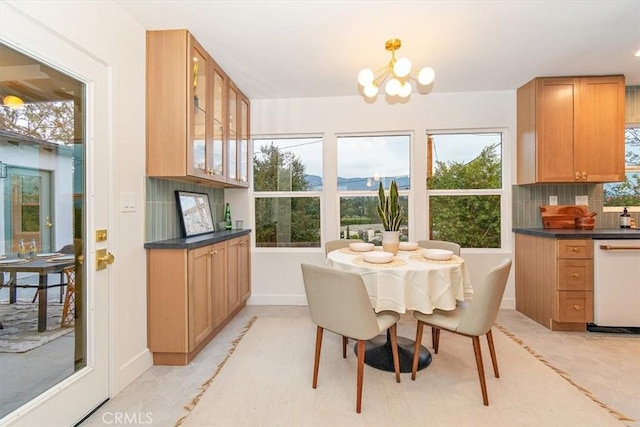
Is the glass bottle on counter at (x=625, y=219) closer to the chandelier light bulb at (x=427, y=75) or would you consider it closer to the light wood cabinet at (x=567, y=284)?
the light wood cabinet at (x=567, y=284)

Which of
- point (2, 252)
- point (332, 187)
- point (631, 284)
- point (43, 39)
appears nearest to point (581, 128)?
point (631, 284)

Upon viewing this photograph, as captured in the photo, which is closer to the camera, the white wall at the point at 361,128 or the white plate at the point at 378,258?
the white plate at the point at 378,258

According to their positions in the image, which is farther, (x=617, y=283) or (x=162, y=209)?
(x=617, y=283)

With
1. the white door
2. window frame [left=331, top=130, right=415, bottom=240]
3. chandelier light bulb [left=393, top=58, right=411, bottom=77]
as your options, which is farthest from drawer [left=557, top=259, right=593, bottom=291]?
the white door

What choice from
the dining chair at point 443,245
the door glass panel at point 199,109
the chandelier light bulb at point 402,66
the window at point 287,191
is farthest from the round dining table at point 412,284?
the window at point 287,191

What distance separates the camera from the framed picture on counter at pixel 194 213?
2.67 m

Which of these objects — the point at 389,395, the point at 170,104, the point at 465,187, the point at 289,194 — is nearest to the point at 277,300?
the point at 289,194

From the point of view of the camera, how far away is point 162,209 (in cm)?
247

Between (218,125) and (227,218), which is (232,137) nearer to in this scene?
(218,125)

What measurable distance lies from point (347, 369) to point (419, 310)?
74 centimetres

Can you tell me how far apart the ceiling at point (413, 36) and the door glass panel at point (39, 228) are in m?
0.96

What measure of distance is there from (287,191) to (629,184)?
400 cm

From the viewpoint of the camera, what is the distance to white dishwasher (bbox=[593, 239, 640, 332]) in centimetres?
278

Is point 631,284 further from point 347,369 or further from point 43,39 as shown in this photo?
point 43,39
